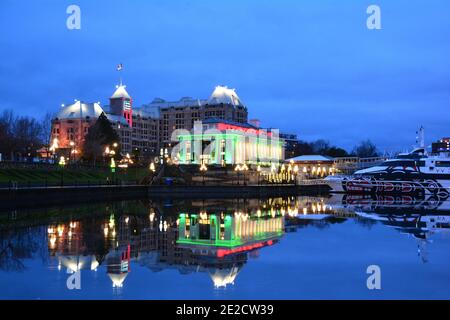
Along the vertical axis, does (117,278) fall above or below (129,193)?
below

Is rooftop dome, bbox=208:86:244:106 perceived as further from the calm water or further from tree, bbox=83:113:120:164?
the calm water

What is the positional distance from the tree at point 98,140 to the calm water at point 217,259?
59.2 m

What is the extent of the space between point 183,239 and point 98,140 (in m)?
73.2

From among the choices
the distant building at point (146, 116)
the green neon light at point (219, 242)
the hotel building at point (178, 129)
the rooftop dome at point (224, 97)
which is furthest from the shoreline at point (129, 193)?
the rooftop dome at point (224, 97)

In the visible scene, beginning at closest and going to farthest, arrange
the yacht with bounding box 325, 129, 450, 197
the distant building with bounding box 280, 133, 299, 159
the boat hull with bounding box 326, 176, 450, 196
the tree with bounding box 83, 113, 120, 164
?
1. the boat hull with bounding box 326, 176, 450, 196
2. the yacht with bounding box 325, 129, 450, 197
3. the tree with bounding box 83, 113, 120, 164
4. the distant building with bounding box 280, 133, 299, 159

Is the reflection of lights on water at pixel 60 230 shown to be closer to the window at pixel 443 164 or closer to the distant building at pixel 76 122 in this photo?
the window at pixel 443 164

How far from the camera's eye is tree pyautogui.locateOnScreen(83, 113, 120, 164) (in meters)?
92.1

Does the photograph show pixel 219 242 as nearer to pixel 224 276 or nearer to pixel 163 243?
pixel 163 243

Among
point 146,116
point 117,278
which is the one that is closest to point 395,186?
point 117,278

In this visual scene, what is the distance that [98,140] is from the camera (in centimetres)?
9450

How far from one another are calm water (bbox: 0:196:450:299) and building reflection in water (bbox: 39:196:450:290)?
51 mm

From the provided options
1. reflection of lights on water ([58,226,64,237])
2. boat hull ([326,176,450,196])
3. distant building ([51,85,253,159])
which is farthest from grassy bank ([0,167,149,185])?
distant building ([51,85,253,159])
